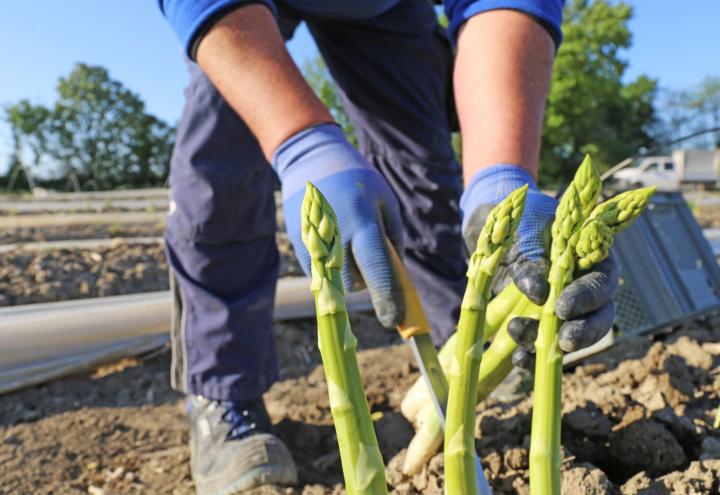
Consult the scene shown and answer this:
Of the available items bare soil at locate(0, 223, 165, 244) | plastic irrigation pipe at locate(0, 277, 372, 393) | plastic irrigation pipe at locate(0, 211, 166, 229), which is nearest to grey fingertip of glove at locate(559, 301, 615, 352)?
plastic irrigation pipe at locate(0, 277, 372, 393)

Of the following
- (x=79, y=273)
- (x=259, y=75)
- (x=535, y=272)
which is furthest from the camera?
(x=79, y=273)

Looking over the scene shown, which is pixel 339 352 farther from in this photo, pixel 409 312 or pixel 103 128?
pixel 103 128

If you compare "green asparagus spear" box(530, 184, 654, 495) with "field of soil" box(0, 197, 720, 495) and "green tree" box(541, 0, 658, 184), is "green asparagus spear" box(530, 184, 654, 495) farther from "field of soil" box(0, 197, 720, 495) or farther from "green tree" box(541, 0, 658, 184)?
"green tree" box(541, 0, 658, 184)

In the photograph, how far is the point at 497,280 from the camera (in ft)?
5.06

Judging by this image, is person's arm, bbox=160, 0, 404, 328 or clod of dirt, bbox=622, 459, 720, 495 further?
person's arm, bbox=160, 0, 404, 328

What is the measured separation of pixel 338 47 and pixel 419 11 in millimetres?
303

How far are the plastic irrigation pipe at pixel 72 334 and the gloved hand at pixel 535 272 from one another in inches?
72.4

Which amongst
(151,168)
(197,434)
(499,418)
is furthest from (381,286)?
(151,168)

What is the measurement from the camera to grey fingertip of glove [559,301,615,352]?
936mm

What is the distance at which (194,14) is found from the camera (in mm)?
1387

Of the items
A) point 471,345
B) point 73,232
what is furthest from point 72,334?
point 73,232

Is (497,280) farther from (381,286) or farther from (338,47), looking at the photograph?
(338,47)

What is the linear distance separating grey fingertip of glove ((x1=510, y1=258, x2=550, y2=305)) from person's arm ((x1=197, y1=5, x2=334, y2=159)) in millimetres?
547

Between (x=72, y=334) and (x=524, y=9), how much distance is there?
6.83 ft
